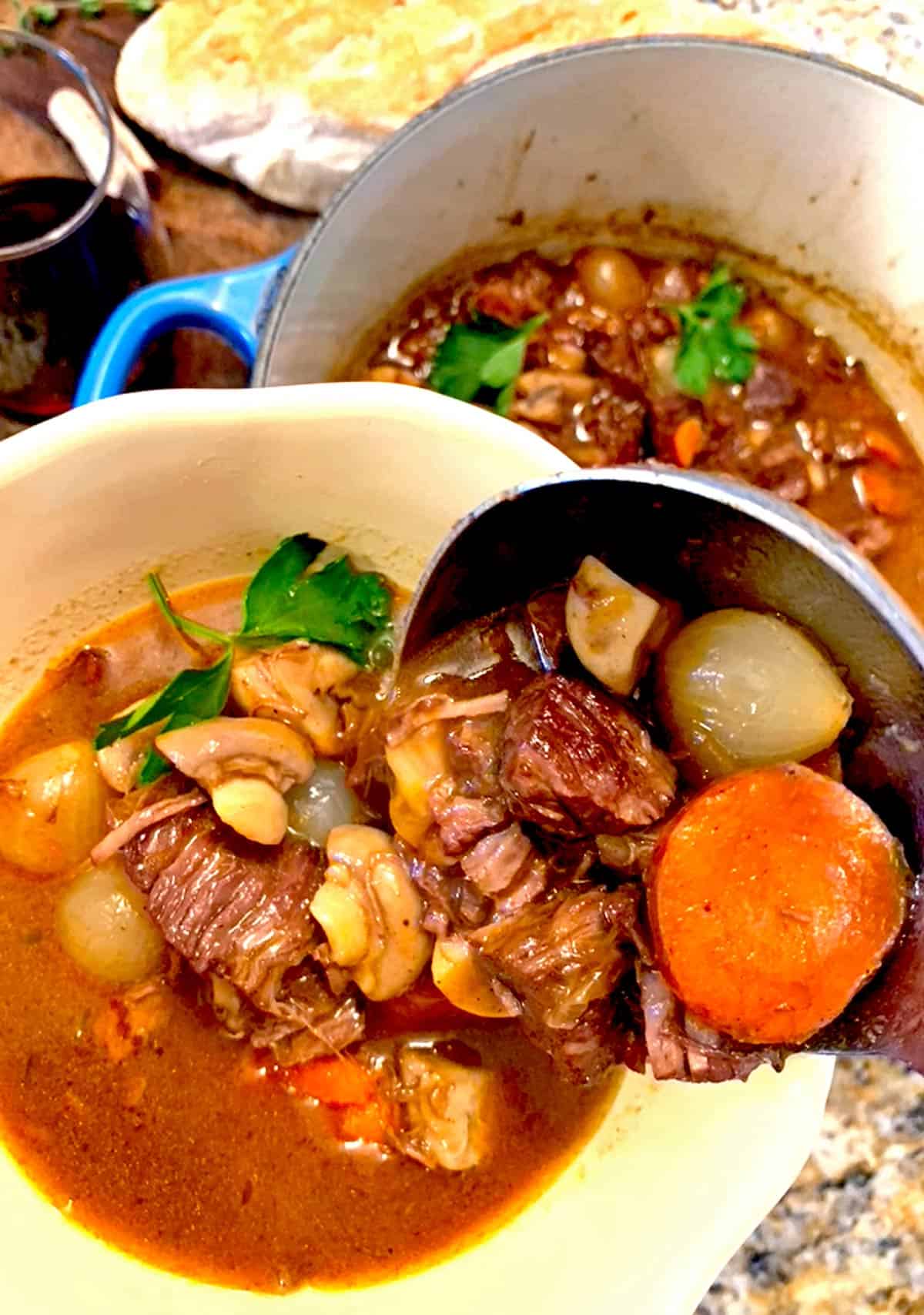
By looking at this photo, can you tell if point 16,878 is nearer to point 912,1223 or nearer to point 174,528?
point 174,528

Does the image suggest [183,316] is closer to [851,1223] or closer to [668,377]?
[668,377]

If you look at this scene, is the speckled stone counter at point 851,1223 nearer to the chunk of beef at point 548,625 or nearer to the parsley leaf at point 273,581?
the chunk of beef at point 548,625

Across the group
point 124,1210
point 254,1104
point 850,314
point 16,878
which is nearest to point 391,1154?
point 254,1104

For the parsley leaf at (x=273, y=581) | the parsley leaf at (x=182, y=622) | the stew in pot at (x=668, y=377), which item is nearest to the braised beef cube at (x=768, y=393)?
the stew in pot at (x=668, y=377)

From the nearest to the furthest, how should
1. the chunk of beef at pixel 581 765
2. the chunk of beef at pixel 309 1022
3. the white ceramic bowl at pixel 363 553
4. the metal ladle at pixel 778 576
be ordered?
the metal ladle at pixel 778 576
the chunk of beef at pixel 581 765
the white ceramic bowl at pixel 363 553
the chunk of beef at pixel 309 1022

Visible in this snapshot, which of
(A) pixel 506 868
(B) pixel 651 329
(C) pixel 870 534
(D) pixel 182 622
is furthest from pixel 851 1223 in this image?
(B) pixel 651 329

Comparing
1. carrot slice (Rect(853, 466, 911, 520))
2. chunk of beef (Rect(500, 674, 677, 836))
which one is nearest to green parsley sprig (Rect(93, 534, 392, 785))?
chunk of beef (Rect(500, 674, 677, 836))
